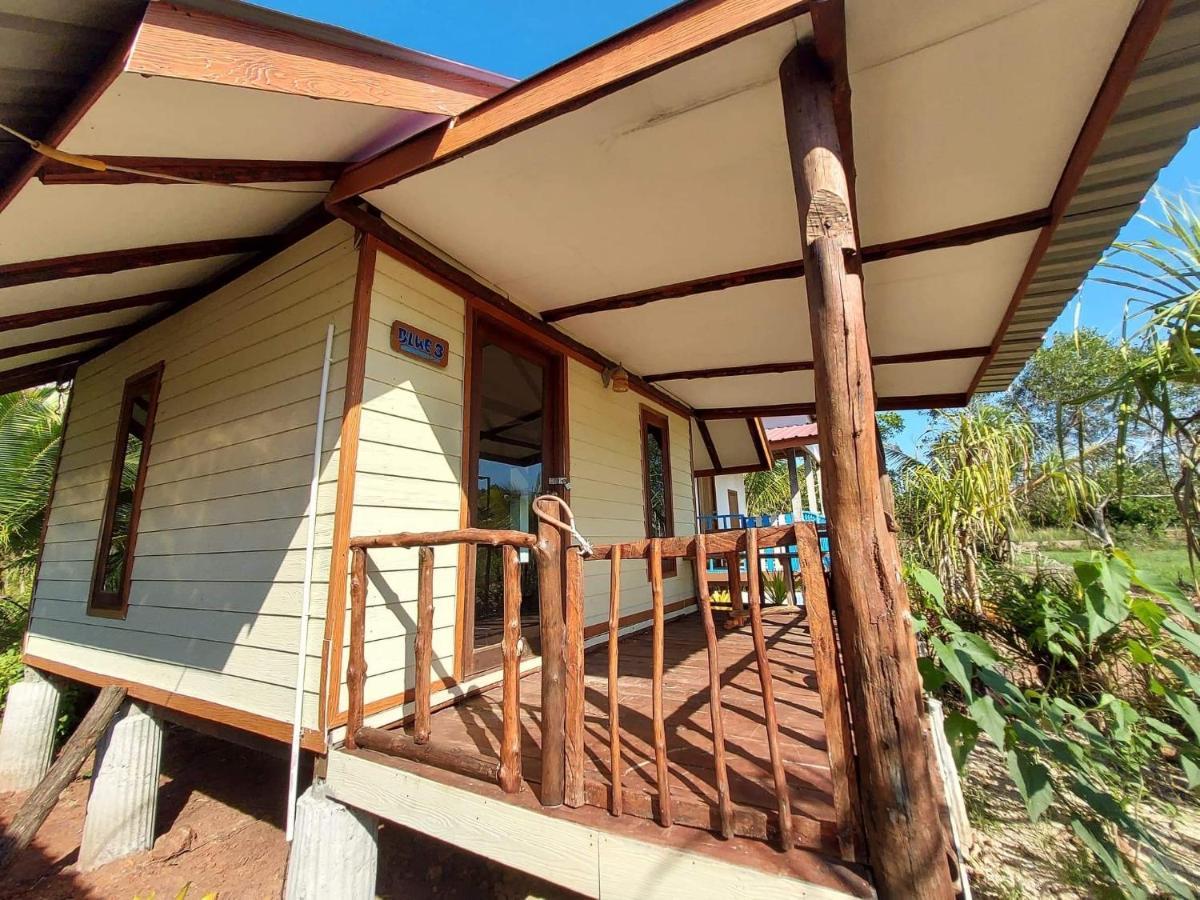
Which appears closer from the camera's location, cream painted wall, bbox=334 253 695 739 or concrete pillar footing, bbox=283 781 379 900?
concrete pillar footing, bbox=283 781 379 900

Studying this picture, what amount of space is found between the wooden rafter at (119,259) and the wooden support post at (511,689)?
103 inches

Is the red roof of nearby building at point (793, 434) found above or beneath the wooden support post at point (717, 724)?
above

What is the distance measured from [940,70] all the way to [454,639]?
3.17m

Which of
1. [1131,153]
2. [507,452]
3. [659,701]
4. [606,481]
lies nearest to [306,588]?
[659,701]

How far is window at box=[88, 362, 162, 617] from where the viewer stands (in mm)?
3650

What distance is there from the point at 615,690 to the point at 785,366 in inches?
141

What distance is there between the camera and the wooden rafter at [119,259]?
2516mm

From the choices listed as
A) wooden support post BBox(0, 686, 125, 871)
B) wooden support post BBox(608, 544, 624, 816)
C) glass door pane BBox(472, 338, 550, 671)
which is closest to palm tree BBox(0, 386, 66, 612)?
wooden support post BBox(0, 686, 125, 871)

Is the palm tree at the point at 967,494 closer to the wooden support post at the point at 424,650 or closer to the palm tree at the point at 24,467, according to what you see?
the wooden support post at the point at 424,650

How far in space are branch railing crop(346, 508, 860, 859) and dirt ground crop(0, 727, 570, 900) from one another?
1.00 meters

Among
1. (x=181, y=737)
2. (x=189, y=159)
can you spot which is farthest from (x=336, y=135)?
(x=181, y=737)

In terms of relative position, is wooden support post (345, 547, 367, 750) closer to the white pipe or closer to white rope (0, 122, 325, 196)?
the white pipe

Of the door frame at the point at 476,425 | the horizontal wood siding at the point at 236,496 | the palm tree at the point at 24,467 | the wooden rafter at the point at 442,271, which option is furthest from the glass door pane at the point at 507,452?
the palm tree at the point at 24,467

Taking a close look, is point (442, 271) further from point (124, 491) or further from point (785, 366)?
point (124, 491)
